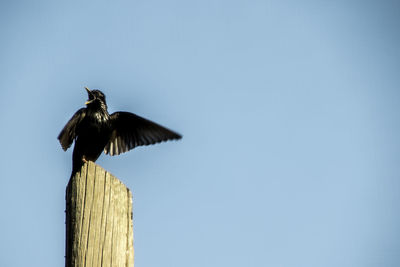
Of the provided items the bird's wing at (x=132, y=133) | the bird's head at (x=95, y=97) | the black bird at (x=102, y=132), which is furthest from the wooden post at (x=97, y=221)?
the bird's head at (x=95, y=97)

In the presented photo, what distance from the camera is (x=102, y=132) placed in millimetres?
5469

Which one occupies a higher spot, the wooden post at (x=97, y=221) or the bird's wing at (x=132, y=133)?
the bird's wing at (x=132, y=133)

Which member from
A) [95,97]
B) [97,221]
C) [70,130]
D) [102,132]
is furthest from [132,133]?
[97,221]

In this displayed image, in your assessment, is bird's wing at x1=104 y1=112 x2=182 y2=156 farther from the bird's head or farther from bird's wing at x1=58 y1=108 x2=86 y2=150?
bird's wing at x1=58 y1=108 x2=86 y2=150

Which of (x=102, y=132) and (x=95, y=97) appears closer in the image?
(x=102, y=132)

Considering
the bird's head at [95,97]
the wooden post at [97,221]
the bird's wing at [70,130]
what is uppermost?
the bird's head at [95,97]

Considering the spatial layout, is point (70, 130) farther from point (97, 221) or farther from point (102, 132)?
point (97, 221)

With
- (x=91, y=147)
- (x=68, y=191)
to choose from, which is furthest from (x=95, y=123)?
(x=68, y=191)

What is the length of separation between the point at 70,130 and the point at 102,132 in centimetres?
37

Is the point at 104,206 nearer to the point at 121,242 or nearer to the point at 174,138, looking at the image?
the point at 121,242

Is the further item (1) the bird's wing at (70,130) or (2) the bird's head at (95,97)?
(2) the bird's head at (95,97)

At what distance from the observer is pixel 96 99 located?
561 cm

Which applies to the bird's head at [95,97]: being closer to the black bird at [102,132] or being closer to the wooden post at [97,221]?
the black bird at [102,132]

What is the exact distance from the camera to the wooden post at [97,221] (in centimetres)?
257
